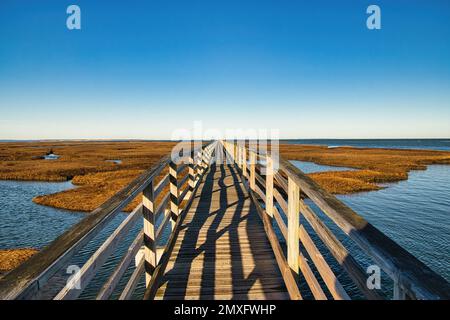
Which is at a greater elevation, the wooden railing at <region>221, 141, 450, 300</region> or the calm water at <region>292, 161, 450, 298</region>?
the wooden railing at <region>221, 141, 450, 300</region>

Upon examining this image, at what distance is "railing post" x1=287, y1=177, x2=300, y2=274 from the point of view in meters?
2.94

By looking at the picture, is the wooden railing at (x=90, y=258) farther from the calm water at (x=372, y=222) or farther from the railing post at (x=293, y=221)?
the calm water at (x=372, y=222)

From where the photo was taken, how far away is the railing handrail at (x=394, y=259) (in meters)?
1.08

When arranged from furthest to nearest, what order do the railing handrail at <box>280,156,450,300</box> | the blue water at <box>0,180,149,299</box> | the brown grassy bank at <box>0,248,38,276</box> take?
the brown grassy bank at <box>0,248,38,276</box> < the blue water at <box>0,180,149,299</box> < the railing handrail at <box>280,156,450,300</box>

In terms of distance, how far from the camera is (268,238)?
192 inches

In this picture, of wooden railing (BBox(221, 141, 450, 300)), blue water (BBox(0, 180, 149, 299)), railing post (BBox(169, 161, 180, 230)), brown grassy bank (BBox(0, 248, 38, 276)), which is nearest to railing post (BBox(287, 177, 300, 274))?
wooden railing (BBox(221, 141, 450, 300))

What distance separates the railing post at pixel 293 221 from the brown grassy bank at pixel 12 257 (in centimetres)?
847

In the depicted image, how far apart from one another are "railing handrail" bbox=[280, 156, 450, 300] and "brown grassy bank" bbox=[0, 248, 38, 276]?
31.1ft

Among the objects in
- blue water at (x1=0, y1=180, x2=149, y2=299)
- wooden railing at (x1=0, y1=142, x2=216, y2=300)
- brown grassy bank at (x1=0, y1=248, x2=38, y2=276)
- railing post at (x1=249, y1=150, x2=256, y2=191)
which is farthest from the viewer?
brown grassy bank at (x1=0, y1=248, x2=38, y2=276)

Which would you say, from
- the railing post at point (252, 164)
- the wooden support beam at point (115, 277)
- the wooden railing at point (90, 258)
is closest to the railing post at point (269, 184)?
the railing post at point (252, 164)

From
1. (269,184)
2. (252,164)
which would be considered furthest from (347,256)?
(252,164)

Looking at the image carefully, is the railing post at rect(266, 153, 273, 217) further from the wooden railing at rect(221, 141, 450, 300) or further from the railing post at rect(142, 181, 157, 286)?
the railing post at rect(142, 181, 157, 286)

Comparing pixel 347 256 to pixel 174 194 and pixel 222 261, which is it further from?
pixel 174 194
